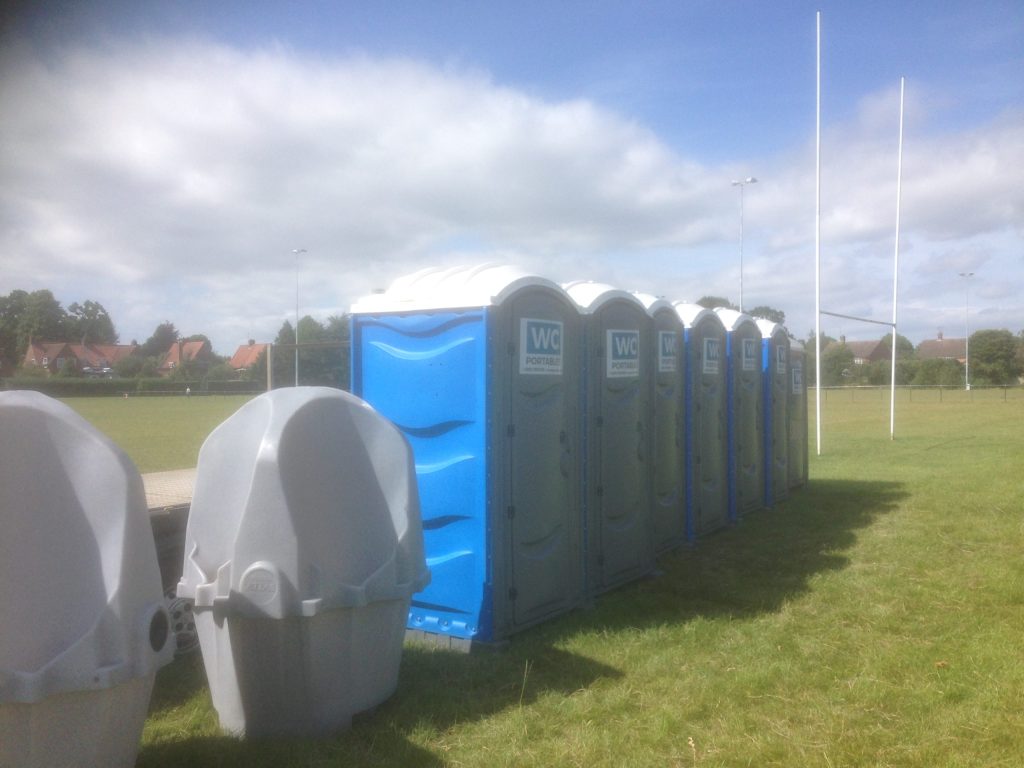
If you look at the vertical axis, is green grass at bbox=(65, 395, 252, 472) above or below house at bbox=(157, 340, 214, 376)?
below

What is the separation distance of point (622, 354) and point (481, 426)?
196 cm

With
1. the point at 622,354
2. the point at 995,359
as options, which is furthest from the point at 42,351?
the point at 995,359

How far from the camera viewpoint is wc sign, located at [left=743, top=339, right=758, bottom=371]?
33.3ft

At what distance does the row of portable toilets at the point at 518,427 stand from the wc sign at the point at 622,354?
2cm

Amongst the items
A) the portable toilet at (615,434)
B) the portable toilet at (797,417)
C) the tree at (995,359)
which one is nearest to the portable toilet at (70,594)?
the portable toilet at (615,434)

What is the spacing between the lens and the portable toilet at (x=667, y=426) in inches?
303

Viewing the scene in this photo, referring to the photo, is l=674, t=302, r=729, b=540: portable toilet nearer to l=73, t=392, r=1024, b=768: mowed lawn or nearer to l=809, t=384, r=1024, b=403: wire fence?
l=73, t=392, r=1024, b=768: mowed lawn

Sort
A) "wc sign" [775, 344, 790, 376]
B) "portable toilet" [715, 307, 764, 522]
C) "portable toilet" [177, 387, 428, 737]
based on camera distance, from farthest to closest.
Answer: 1. "wc sign" [775, 344, 790, 376]
2. "portable toilet" [715, 307, 764, 522]
3. "portable toilet" [177, 387, 428, 737]

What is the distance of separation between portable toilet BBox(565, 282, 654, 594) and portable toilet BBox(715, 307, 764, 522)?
2602 millimetres

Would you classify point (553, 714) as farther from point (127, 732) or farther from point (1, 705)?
point (1, 705)

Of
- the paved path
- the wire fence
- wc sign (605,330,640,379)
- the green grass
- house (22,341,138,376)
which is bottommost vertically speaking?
the green grass

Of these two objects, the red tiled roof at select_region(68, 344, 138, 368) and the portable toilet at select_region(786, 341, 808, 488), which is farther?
the red tiled roof at select_region(68, 344, 138, 368)

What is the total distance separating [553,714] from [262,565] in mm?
1672

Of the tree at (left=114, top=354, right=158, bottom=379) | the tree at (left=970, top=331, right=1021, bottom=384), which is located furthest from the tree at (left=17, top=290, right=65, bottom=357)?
the tree at (left=970, top=331, right=1021, bottom=384)
